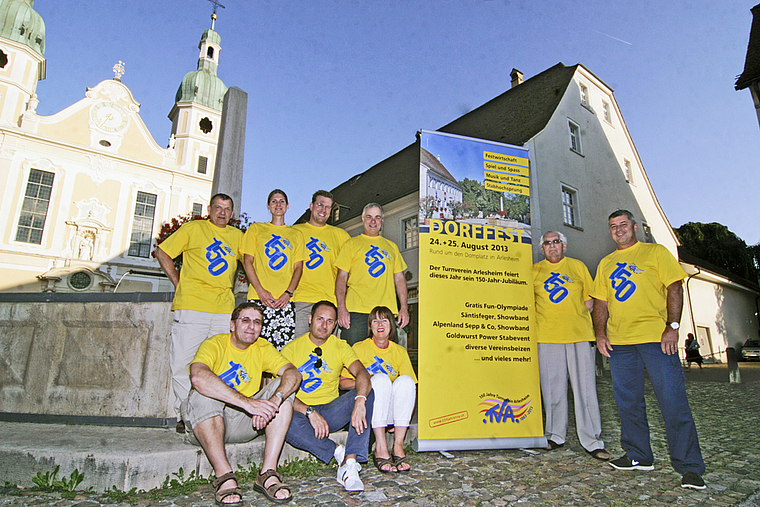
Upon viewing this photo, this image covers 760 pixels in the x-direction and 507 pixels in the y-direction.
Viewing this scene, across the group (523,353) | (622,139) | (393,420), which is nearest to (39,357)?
(393,420)

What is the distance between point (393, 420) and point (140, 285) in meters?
26.8

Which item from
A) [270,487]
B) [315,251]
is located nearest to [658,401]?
[270,487]

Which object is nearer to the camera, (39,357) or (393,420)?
(393,420)

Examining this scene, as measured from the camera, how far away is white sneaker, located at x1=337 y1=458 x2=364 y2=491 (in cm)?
283

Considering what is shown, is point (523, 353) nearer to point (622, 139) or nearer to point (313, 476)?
A: point (313, 476)

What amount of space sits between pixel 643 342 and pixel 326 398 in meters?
2.49

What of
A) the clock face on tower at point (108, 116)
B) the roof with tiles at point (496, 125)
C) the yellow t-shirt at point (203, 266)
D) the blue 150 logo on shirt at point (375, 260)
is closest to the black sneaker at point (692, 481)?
the blue 150 logo on shirt at point (375, 260)

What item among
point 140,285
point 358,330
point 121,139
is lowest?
point 358,330

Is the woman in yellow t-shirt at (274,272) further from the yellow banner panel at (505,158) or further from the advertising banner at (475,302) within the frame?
the yellow banner panel at (505,158)

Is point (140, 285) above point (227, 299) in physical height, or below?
above

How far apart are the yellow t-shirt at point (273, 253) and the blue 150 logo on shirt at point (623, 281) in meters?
2.69

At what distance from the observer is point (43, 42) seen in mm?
28438

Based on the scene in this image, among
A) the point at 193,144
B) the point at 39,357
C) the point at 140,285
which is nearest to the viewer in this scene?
the point at 39,357

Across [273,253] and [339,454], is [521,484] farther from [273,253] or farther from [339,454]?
[273,253]
